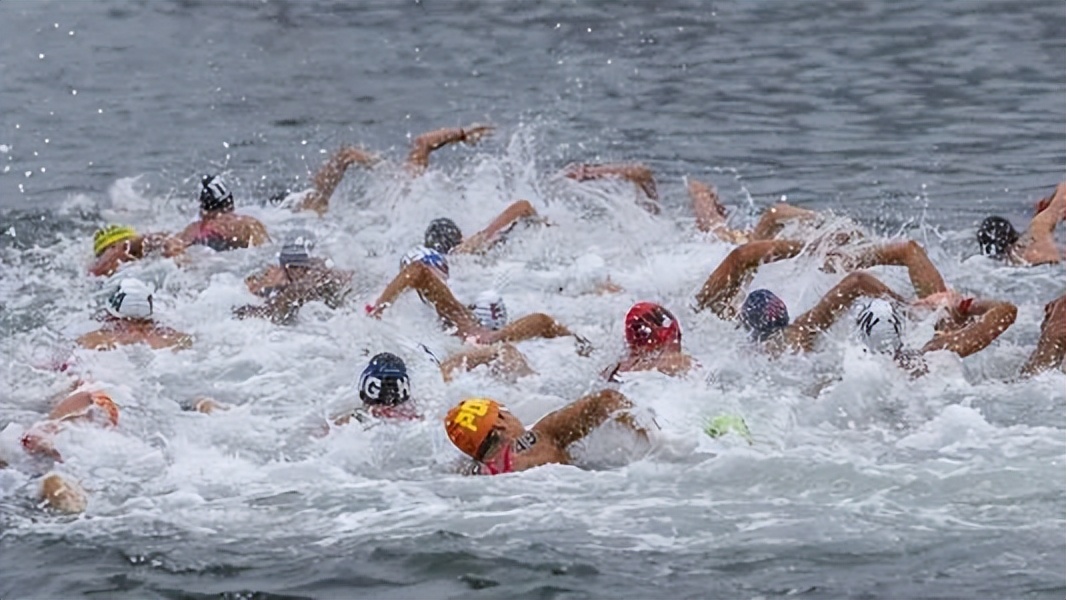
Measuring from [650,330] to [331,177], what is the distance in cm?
633

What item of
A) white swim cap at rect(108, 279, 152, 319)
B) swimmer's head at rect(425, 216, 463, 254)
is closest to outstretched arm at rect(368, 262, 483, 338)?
white swim cap at rect(108, 279, 152, 319)

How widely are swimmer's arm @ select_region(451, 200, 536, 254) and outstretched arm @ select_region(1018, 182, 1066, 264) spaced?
4049 mm

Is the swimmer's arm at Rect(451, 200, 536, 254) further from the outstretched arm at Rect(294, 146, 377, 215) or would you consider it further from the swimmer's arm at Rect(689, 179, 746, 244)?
the outstretched arm at Rect(294, 146, 377, 215)

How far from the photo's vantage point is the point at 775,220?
47.2 ft

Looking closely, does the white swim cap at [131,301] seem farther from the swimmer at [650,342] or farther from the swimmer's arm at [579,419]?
the swimmer's arm at [579,419]

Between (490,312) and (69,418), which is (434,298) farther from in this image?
(69,418)

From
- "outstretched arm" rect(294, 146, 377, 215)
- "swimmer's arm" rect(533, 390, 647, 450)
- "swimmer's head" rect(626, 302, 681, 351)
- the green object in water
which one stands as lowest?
the green object in water

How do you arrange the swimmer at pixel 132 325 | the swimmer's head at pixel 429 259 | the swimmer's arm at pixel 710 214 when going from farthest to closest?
the swimmer's arm at pixel 710 214
the swimmer's head at pixel 429 259
the swimmer at pixel 132 325

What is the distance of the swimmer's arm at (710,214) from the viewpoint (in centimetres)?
1508

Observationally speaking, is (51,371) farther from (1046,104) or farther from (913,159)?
(1046,104)

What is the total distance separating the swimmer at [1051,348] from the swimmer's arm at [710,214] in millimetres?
3706

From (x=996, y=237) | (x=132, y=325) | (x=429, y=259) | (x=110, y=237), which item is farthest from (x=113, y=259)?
(x=996, y=237)

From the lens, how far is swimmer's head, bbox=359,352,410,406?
1109cm

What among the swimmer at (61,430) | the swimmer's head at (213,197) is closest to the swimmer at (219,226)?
the swimmer's head at (213,197)
